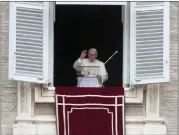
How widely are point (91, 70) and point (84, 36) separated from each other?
4.08 ft

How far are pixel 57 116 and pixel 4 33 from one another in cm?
149

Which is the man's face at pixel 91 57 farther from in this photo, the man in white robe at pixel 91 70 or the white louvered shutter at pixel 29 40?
the white louvered shutter at pixel 29 40

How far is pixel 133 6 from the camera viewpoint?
17484 mm

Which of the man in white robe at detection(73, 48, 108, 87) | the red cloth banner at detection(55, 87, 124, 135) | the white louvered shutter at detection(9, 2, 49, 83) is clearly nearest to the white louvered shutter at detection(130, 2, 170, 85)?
the red cloth banner at detection(55, 87, 124, 135)

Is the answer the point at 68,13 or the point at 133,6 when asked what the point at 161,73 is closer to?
the point at 133,6

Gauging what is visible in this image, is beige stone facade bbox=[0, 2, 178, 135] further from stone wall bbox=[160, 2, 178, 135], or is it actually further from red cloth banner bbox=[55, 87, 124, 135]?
red cloth banner bbox=[55, 87, 124, 135]

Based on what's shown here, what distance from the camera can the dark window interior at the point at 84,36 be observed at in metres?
18.3


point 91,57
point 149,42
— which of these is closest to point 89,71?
point 91,57

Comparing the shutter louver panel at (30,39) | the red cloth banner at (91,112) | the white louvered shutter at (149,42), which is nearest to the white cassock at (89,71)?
the red cloth banner at (91,112)

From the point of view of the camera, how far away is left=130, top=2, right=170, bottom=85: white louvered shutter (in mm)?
17375

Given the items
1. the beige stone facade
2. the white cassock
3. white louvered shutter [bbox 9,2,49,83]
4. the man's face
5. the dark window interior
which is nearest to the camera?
white louvered shutter [bbox 9,2,49,83]

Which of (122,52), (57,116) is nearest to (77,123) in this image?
(57,116)

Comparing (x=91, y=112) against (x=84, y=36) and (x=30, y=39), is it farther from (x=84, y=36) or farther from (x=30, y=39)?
(x=84, y=36)

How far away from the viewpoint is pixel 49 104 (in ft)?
57.3
